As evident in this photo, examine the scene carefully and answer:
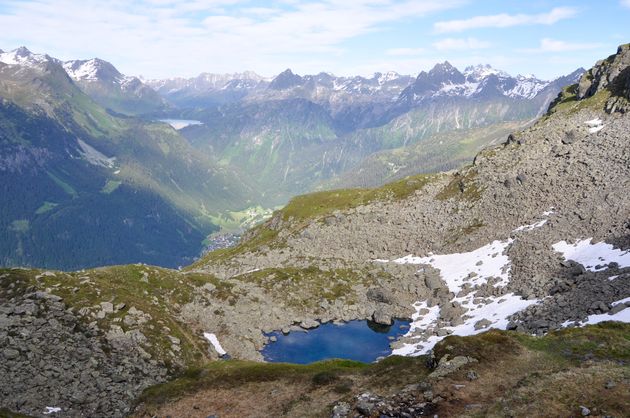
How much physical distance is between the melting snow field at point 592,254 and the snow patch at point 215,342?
209ft

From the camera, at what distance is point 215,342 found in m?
Answer: 83.8

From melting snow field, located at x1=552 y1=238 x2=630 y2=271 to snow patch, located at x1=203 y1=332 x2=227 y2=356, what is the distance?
6382 centimetres

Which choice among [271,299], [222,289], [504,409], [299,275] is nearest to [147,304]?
[222,289]

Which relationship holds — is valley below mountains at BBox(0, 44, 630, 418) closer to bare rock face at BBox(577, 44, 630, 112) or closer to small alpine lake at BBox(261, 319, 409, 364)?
bare rock face at BBox(577, 44, 630, 112)

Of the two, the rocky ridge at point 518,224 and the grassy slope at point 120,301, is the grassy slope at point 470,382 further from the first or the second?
the rocky ridge at point 518,224

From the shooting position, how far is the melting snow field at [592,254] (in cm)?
7688

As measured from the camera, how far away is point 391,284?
344ft

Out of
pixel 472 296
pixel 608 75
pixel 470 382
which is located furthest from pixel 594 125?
pixel 470 382

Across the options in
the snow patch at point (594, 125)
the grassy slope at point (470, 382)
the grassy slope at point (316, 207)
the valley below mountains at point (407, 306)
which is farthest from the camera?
the grassy slope at point (316, 207)

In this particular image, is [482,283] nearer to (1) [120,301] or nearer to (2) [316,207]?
(1) [120,301]

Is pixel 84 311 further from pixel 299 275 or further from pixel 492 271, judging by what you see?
pixel 492 271

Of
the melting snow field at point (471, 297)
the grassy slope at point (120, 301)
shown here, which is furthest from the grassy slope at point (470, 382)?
the melting snow field at point (471, 297)

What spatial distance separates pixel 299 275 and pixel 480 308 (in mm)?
43102

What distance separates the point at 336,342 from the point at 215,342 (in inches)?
906
